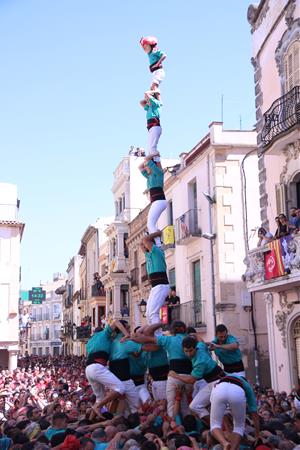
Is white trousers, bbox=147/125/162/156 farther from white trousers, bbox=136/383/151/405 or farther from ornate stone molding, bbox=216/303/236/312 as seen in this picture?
ornate stone molding, bbox=216/303/236/312

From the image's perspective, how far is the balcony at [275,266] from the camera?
15.0 meters

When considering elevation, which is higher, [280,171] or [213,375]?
[280,171]

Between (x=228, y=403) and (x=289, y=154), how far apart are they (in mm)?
11472

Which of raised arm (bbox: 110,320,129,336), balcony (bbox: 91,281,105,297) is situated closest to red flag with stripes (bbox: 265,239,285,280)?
raised arm (bbox: 110,320,129,336)

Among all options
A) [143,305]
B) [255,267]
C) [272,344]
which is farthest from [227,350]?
[143,305]

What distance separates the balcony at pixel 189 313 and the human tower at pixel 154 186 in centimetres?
1205

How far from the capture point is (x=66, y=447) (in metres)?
6.11

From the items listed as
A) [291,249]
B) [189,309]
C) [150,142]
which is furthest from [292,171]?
[189,309]

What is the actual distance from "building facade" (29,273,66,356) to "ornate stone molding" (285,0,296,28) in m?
73.6

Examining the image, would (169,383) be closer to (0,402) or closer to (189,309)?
(0,402)

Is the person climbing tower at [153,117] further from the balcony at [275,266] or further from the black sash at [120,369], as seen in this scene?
the balcony at [275,266]

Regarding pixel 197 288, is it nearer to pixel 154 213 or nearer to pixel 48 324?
pixel 154 213

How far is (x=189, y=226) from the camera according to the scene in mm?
23812

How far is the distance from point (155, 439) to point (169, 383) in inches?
98.1
